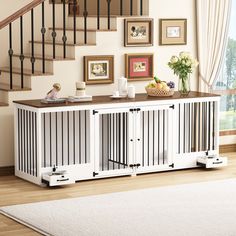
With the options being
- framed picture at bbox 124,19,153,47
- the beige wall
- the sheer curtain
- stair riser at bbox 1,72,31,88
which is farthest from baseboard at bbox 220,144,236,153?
stair riser at bbox 1,72,31,88

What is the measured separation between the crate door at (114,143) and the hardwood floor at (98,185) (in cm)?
13

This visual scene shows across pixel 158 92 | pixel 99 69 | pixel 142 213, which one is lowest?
pixel 142 213

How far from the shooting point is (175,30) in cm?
837

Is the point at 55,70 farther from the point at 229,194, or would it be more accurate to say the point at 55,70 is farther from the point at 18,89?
the point at 229,194

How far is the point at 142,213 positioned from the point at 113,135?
1.69m

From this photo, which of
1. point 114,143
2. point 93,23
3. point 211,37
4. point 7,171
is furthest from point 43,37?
point 211,37

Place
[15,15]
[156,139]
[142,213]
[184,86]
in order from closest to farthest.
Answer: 1. [142,213]
2. [15,15]
3. [156,139]
4. [184,86]

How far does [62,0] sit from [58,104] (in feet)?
5.61

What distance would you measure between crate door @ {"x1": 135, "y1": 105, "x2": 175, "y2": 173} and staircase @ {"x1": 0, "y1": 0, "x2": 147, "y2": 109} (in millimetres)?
973

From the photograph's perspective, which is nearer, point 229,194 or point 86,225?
point 86,225

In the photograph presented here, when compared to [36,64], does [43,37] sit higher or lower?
higher

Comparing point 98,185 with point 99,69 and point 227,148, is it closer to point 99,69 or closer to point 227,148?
point 99,69

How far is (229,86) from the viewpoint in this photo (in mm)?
9016

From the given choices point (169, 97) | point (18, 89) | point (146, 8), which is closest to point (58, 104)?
point (18, 89)
